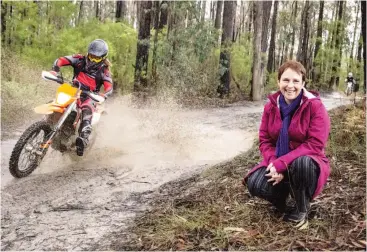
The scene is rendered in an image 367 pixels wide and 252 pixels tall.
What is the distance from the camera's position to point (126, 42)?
14.4m

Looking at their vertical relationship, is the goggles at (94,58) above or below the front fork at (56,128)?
above

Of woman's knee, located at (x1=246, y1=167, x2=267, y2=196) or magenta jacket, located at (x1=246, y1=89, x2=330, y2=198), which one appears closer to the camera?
magenta jacket, located at (x1=246, y1=89, x2=330, y2=198)

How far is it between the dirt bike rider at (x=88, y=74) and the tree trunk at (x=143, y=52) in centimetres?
807

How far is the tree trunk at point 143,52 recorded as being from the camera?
1508 centimetres

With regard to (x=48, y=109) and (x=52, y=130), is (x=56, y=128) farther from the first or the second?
(x=48, y=109)

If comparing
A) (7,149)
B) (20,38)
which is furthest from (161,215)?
(20,38)

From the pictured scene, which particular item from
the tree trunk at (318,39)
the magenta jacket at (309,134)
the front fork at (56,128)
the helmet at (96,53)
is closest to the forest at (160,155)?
the front fork at (56,128)

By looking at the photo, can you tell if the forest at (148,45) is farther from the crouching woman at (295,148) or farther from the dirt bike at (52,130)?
the crouching woman at (295,148)

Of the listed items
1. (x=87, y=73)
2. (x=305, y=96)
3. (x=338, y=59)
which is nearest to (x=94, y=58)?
(x=87, y=73)

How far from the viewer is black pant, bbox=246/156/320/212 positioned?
3.36m

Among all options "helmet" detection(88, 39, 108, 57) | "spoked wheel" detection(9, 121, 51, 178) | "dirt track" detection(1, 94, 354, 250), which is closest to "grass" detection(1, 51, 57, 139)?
"dirt track" detection(1, 94, 354, 250)

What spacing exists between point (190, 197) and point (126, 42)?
10.6 metres

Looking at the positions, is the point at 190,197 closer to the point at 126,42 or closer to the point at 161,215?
the point at 161,215

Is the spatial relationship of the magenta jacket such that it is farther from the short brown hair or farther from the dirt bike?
the dirt bike
